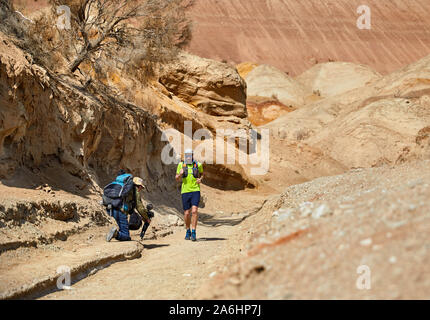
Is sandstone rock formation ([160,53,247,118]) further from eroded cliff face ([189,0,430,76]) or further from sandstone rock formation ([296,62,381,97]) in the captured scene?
eroded cliff face ([189,0,430,76])

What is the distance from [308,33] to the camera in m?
75.2

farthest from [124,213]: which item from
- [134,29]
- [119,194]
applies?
[134,29]

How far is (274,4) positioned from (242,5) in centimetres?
590

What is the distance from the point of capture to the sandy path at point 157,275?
407cm

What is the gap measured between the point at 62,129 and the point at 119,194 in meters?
3.01

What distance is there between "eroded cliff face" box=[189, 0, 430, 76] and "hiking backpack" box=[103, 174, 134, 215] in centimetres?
6076

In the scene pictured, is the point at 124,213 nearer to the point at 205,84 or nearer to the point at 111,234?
the point at 111,234

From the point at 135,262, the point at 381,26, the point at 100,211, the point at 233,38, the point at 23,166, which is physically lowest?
the point at 135,262

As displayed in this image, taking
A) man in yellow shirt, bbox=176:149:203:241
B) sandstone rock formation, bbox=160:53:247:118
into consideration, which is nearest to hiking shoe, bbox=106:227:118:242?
man in yellow shirt, bbox=176:149:203:241

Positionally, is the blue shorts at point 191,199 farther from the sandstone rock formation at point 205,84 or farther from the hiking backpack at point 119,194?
the sandstone rock formation at point 205,84

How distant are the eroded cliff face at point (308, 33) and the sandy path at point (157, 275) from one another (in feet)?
201

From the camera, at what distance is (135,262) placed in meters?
5.75
